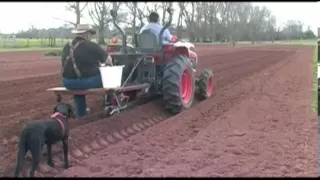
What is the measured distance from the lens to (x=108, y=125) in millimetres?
6312

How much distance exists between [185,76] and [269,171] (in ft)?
13.1

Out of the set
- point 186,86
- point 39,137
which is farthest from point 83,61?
point 186,86

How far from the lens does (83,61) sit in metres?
6.16

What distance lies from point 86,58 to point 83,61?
7 centimetres

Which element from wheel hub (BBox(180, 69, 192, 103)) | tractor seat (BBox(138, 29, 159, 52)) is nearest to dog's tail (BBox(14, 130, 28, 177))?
tractor seat (BBox(138, 29, 159, 52))

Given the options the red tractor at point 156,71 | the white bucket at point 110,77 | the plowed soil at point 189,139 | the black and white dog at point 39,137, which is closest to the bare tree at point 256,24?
the plowed soil at point 189,139

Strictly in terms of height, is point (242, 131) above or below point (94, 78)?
below

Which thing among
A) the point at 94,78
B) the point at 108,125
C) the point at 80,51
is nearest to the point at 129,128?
the point at 108,125

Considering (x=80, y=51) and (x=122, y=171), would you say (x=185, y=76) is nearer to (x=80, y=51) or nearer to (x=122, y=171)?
(x=80, y=51)

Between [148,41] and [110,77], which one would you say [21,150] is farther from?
[148,41]

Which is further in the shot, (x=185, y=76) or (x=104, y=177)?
(x=185, y=76)

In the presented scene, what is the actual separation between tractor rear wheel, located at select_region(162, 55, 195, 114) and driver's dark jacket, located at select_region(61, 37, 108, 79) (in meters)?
1.54

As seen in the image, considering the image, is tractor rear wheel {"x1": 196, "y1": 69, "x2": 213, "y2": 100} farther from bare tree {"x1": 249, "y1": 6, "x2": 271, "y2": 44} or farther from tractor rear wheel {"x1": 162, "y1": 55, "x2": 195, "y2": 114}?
bare tree {"x1": 249, "y1": 6, "x2": 271, "y2": 44}

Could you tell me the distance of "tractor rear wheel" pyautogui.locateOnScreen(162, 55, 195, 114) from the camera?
7.43 m
